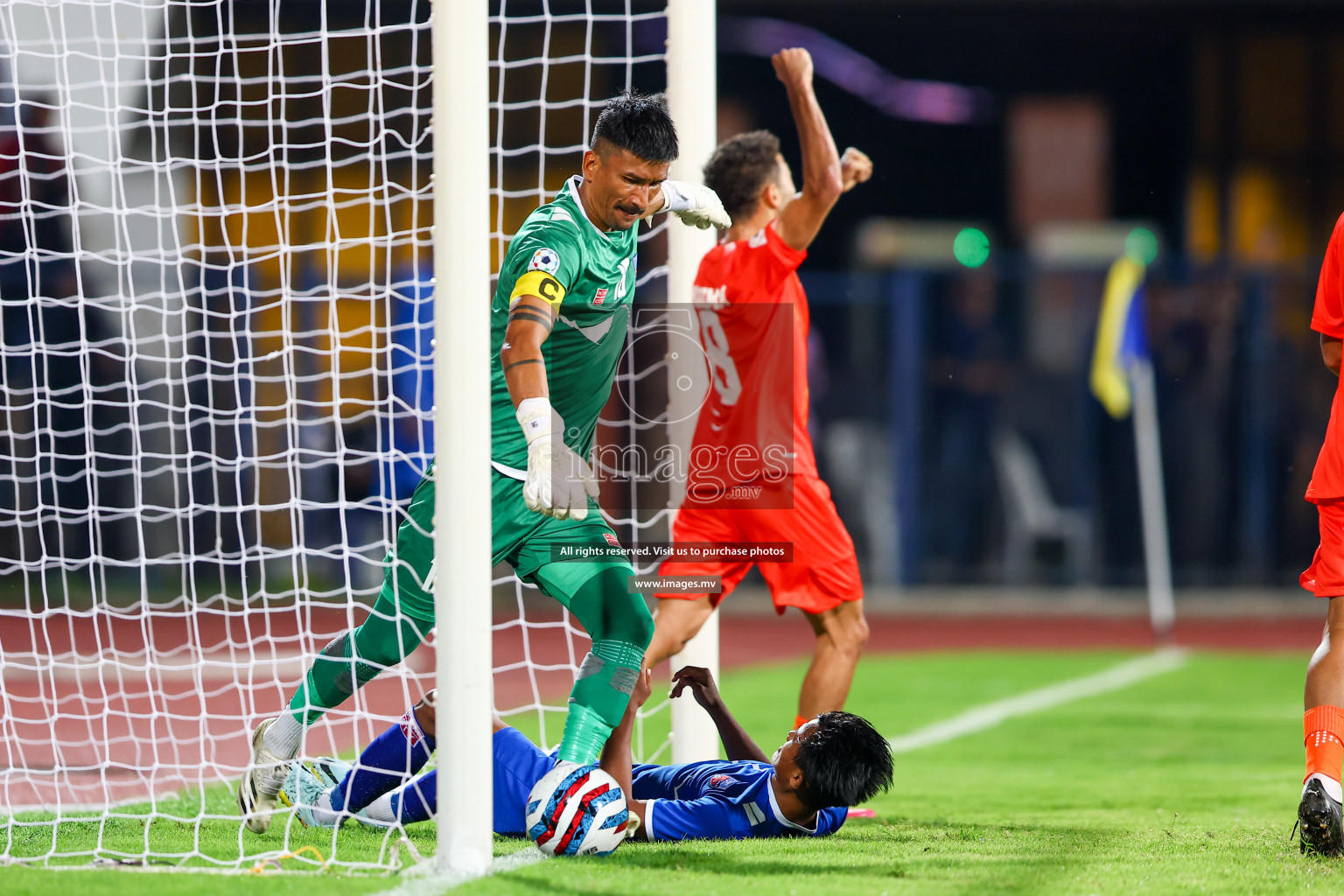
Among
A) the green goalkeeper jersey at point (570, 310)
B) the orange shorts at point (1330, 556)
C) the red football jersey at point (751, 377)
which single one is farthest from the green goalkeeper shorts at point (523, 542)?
the orange shorts at point (1330, 556)

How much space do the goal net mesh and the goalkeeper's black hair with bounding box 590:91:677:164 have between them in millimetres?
986

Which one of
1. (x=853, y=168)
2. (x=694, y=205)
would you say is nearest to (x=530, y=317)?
(x=694, y=205)

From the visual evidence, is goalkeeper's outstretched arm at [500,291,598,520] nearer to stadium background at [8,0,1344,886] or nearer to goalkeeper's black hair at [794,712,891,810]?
goalkeeper's black hair at [794,712,891,810]

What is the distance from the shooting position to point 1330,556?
4387 mm

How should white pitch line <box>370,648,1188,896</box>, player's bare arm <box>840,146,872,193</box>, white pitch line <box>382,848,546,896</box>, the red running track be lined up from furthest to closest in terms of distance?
white pitch line <box>370,648,1188,896</box>, the red running track, player's bare arm <box>840,146,872,193</box>, white pitch line <box>382,848,546,896</box>

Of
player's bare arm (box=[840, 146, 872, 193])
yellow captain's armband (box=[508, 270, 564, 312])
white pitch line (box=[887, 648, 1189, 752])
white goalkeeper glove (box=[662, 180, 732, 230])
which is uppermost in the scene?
player's bare arm (box=[840, 146, 872, 193])

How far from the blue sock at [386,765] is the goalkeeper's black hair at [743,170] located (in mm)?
2255

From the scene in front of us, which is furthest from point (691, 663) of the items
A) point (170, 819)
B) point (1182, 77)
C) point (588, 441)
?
point (1182, 77)

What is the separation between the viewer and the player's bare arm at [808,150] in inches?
192

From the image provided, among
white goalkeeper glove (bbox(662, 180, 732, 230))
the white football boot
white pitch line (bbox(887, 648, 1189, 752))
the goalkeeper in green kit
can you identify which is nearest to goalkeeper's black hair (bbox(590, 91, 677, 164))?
the goalkeeper in green kit

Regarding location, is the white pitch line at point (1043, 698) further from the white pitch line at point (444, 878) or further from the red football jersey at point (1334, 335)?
the white pitch line at point (444, 878)

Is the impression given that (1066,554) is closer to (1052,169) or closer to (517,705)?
(1052,169)

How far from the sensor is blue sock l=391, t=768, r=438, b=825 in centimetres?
433

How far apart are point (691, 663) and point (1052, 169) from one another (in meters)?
12.7
